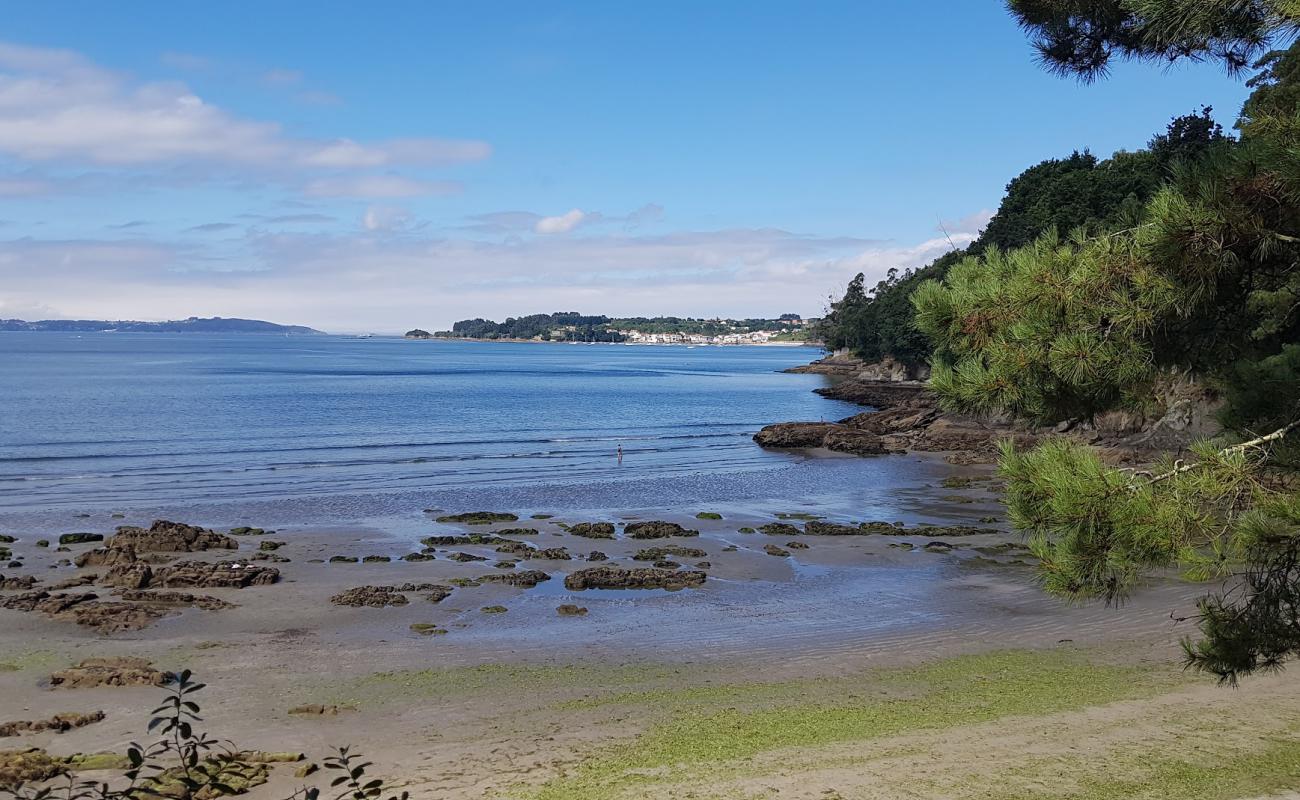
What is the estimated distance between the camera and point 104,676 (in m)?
15.1

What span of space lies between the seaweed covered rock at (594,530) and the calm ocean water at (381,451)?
17.8 ft

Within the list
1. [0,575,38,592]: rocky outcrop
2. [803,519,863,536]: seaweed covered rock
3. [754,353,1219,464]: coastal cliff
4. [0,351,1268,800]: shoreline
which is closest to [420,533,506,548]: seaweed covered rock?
[0,351,1268,800]: shoreline

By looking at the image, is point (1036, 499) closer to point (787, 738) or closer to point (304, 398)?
point (787, 738)

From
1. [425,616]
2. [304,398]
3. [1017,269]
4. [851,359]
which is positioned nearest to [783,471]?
[425,616]

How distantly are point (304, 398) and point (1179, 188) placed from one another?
87927mm

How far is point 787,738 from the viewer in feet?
41.1

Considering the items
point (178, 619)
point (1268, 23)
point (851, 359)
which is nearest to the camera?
point (1268, 23)

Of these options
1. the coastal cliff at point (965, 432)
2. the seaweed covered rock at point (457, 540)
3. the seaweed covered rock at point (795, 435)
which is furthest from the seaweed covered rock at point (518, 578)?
the seaweed covered rock at point (795, 435)

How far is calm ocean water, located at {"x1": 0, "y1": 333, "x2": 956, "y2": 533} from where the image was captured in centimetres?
3719

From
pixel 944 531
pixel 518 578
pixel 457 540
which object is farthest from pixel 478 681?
pixel 944 531

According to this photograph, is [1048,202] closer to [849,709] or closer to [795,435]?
[795,435]

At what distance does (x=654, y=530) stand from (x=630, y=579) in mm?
6576

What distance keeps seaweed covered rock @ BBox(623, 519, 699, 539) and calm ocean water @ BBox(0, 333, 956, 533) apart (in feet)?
18.4

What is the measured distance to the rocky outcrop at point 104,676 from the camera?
591 inches
